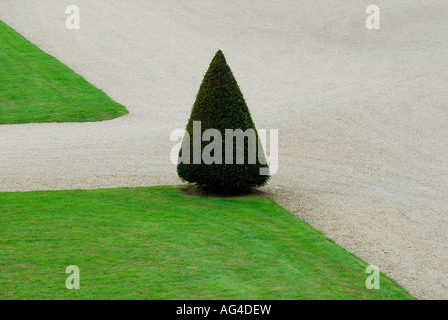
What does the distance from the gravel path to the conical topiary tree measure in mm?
1305

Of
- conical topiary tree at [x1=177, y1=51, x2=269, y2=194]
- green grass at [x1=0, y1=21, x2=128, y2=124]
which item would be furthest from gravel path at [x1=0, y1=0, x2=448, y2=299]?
conical topiary tree at [x1=177, y1=51, x2=269, y2=194]

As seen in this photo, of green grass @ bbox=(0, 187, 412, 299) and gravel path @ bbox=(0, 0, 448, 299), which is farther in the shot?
gravel path @ bbox=(0, 0, 448, 299)

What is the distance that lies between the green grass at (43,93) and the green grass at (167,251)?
10.6 metres

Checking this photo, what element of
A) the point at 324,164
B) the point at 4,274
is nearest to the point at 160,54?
the point at 324,164

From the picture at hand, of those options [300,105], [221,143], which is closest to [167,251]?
[221,143]

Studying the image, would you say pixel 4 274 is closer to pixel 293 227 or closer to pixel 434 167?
pixel 293 227

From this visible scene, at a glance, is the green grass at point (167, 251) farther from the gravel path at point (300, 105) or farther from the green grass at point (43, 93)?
the green grass at point (43, 93)

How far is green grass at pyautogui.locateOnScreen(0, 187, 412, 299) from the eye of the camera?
8500mm

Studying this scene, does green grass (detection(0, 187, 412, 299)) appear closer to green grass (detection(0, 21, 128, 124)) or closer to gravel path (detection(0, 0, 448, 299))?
gravel path (detection(0, 0, 448, 299))

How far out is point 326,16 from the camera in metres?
40.8

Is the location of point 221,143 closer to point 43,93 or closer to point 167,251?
point 167,251

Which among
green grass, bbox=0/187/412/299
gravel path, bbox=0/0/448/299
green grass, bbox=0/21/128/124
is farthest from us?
green grass, bbox=0/21/128/124

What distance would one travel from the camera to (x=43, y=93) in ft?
84.9

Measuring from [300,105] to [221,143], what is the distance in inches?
455
